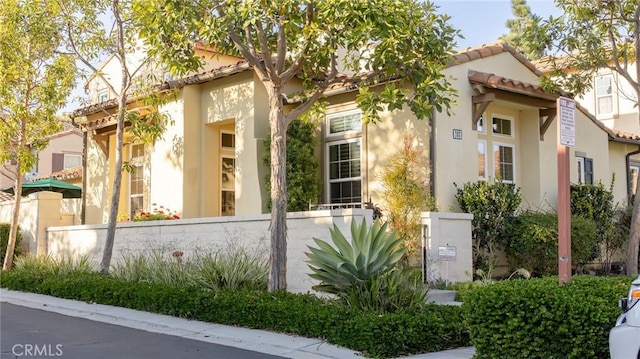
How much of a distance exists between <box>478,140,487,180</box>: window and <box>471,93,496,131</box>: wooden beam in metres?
0.81

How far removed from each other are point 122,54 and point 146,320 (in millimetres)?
6431

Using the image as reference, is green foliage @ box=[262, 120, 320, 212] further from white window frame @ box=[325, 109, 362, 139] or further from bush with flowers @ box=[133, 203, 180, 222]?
bush with flowers @ box=[133, 203, 180, 222]

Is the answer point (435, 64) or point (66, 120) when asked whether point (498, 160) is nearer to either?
point (435, 64)

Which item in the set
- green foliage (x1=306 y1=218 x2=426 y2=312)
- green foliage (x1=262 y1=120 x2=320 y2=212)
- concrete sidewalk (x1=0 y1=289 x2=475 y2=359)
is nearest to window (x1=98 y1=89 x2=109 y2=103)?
green foliage (x1=262 y1=120 x2=320 y2=212)

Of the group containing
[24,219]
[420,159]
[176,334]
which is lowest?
[176,334]

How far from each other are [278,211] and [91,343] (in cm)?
351

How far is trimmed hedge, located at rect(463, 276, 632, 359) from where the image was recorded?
6438 mm

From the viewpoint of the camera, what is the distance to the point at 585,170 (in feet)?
55.8

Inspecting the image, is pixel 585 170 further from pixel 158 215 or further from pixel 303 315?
pixel 158 215

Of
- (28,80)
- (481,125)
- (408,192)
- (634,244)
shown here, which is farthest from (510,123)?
(28,80)

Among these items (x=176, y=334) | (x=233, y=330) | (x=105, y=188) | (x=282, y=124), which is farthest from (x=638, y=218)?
(x=105, y=188)

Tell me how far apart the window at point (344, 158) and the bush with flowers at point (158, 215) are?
165 inches

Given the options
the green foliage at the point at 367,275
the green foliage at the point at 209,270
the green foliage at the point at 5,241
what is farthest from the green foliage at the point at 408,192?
the green foliage at the point at 5,241

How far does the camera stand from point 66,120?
2181cm
